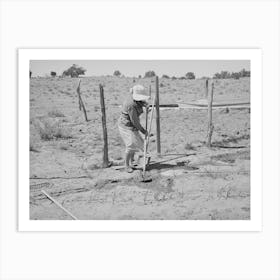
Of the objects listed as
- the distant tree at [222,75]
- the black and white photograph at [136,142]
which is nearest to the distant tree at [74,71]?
the black and white photograph at [136,142]

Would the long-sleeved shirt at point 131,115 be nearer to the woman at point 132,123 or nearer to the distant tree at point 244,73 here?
the woman at point 132,123

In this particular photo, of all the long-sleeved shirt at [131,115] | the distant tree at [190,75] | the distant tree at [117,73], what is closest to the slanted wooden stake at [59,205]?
the long-sleeved shirt at [131,115]

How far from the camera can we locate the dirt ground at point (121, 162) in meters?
4.73

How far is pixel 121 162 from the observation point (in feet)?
15.8

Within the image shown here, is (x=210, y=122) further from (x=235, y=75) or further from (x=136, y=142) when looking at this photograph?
(x=136, y=142)

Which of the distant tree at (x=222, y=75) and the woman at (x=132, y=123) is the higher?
the distant tree at (x=222, y=75)

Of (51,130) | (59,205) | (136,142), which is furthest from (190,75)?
(59,205)

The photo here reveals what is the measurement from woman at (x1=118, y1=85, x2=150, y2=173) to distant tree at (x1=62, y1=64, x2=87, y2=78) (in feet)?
1.66

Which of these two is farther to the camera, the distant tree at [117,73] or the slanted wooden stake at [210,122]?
the slanted wooden stake at [210,122]

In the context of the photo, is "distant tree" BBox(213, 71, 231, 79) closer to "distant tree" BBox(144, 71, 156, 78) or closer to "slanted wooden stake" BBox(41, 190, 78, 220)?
"distant tree" BBox(144, 71, 156, 78)

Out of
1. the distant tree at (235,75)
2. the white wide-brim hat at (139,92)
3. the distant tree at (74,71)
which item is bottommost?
the white wide-brim hat at (139,92)

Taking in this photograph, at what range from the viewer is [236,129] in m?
4.80
